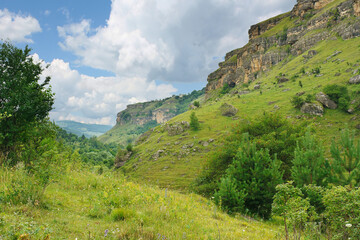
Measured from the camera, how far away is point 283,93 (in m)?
83.6

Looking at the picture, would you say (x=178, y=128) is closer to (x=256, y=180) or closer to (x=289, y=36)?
(x=256, y=180)

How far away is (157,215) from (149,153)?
7795 cm

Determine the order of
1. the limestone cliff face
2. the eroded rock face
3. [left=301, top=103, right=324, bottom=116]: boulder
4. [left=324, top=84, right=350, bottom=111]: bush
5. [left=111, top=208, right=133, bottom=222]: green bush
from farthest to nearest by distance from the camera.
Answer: the limestone cliff face
the eroded rock face
[left=301, top=103, right=324, bottom=116]: boulder
[left=324, top=84, right=350, bottom=111]: bush
[left=111, top=208, right=133, bottom=222]: green bush

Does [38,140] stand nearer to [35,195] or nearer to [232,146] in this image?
[35,195]

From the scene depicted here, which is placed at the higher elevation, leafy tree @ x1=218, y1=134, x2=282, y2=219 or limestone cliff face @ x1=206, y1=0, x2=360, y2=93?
limestone cliff face @ x1=206, y1=0, x2=360, y2=93

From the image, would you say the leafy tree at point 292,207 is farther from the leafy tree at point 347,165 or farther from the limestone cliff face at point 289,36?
the limestone cliff face at point 289,36

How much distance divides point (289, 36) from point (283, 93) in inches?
3580

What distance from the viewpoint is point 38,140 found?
13125mm

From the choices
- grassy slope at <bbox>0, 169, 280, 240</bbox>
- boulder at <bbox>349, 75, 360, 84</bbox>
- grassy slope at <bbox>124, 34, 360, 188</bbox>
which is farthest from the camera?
boulder at <bbox>349, 75, 360, 84</bbox>

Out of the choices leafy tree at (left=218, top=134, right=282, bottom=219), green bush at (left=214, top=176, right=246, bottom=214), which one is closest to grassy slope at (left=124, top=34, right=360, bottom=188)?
leafy tree at (left=218, top=134, right=282, bottom=219)

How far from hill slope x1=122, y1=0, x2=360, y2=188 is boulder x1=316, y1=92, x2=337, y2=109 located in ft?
7.44

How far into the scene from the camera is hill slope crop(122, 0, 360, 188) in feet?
191

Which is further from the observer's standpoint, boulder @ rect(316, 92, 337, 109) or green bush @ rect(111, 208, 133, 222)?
boulder @ rect(316, 92, 337, 109)

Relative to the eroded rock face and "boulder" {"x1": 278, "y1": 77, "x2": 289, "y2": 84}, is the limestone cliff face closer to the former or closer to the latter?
"boulder" {"x1": 278, "y1": 77, "x2": 289, "y2": 84}
